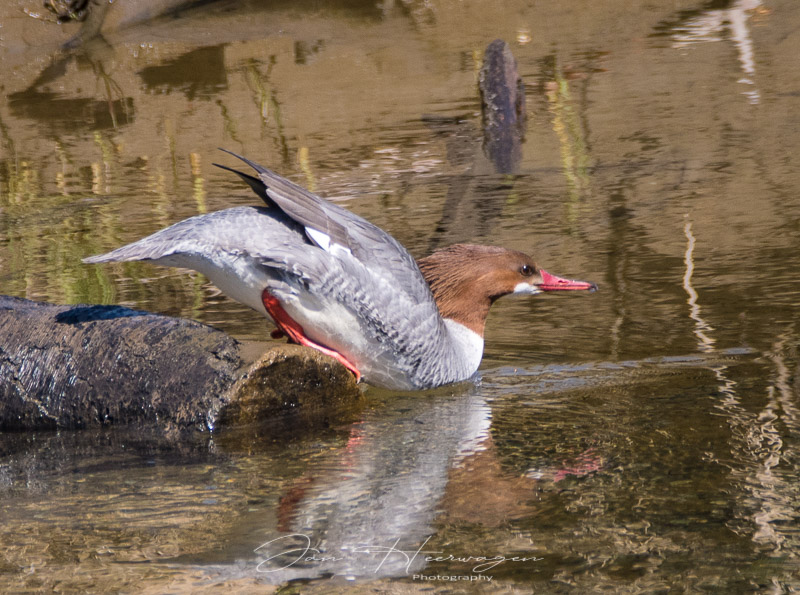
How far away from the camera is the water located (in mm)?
3041

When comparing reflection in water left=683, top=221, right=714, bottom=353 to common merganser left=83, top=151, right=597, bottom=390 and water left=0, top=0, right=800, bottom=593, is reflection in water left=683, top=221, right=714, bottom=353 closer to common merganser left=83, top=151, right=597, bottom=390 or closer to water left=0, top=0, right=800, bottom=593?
water left=0, top=0, right=800, bottom=593

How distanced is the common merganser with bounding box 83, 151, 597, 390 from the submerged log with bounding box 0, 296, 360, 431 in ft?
0.73

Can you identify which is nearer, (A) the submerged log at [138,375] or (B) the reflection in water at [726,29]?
(A) the submerged log at [138,375]

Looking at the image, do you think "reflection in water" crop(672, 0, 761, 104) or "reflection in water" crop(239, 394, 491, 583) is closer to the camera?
"reflection in water" crop(239, 394, 491, 583)

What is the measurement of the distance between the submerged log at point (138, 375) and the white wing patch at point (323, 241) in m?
0.42

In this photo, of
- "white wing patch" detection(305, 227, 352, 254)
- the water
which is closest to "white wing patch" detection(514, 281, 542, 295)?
the water

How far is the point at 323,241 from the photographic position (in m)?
4.41

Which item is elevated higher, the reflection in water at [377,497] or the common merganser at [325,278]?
the common merganser at [325,278]

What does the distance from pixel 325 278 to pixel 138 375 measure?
0.82m

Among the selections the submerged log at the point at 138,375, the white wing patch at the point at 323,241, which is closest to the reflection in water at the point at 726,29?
the white wing patch at the point at 323,241

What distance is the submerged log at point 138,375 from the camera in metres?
4.20

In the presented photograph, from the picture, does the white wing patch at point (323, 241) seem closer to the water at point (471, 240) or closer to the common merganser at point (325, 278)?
the common merganser at point (325, 278)

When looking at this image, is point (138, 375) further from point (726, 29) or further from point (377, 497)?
point (726, 29)

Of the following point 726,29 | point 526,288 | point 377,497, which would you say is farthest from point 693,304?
point 726,29
